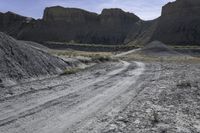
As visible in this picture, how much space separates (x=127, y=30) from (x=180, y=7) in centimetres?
3155

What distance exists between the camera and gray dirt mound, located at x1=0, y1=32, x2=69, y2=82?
22.1 m

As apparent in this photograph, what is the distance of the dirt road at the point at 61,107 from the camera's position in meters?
10.3

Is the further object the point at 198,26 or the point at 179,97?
the point at 198,26

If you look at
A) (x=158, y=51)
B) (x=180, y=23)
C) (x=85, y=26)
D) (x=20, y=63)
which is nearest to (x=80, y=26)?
(x=85, y=26)

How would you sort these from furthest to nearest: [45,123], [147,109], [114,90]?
[114,90], [147,109], [45,123]

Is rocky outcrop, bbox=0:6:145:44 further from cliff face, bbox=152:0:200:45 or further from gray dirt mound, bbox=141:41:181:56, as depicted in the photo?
gray dirt mound, bbox=141:41:181:56

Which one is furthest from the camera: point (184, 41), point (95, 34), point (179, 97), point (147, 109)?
point (95, 34)

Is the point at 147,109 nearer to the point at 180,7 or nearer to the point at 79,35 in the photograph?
the point at 180,7

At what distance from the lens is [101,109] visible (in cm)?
1284

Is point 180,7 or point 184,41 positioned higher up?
point 180,7

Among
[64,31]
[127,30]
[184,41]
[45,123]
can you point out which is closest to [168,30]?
[184,41]

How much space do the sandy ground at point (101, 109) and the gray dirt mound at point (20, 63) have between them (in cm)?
313

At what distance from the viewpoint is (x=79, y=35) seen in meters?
159

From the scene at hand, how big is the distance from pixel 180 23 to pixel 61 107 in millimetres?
119891
